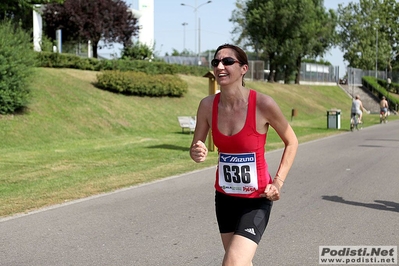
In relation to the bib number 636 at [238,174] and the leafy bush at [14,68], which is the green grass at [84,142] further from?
the bib number 636 at [238,174]

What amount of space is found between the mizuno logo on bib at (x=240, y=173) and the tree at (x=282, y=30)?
5798cm

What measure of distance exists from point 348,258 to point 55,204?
16.8 feet

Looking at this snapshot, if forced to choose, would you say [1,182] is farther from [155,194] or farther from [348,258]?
[348,258]

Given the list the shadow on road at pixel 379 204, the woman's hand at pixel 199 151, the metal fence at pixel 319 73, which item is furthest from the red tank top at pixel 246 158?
the metal fence at pixel 319 73

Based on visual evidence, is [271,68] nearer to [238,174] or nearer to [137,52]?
[137,52]

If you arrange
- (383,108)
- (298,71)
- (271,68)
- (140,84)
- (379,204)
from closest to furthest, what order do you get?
(379,204), (140,84), (383,108), (271,68), (298,71)

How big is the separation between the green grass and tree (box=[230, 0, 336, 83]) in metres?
21.0

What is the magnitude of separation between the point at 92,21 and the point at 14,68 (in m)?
19.9

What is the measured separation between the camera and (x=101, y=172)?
14.1 meters

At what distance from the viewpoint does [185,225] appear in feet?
26.7

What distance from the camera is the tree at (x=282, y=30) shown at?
6106cm

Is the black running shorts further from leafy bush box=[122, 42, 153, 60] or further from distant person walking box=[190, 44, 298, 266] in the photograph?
leafy bush box=[122, 42, 153, 60]
